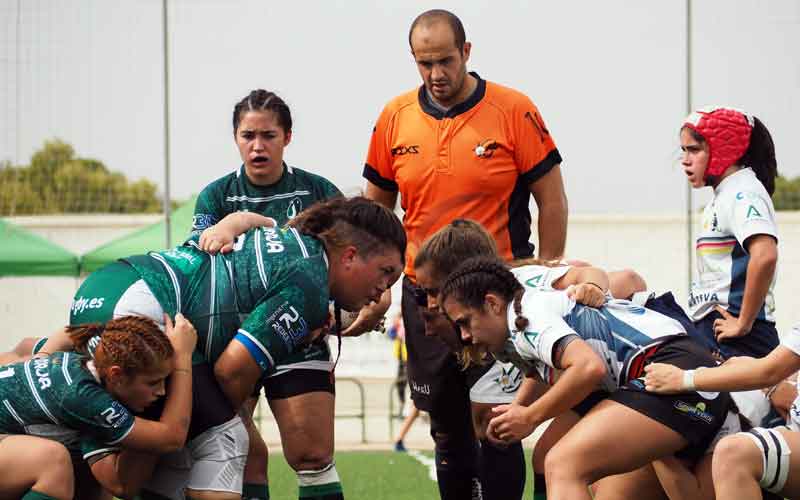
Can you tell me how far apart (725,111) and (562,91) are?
9.17m

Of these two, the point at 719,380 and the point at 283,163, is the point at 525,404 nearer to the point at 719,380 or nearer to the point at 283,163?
the point at 719,380

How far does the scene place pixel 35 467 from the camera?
465 centimetres

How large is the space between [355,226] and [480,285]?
0.51m

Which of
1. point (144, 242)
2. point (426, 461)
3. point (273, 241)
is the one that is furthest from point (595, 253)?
point (273, 241)

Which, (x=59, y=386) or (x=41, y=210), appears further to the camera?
(x=41, y=210)

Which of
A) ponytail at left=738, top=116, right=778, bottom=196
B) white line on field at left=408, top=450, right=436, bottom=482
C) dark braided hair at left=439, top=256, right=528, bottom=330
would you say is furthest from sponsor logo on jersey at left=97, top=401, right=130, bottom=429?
white line on field at left=408, top=450, right=436, bottom=482

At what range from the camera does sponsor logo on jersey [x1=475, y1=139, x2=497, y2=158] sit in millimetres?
5898

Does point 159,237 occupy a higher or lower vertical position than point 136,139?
lower

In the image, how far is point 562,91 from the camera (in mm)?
14953

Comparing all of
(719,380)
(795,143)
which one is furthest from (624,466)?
(795,143)

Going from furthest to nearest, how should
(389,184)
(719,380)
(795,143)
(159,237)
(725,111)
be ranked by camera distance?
(159,237), (795,143), (389,184), (725,111), (719,380)

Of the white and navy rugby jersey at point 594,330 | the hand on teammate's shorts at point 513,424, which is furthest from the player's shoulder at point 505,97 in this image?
the hand on teammate's shorts at point 513,424

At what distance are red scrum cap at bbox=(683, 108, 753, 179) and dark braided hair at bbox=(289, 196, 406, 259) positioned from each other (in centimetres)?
187

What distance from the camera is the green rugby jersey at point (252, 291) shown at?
4375mm
